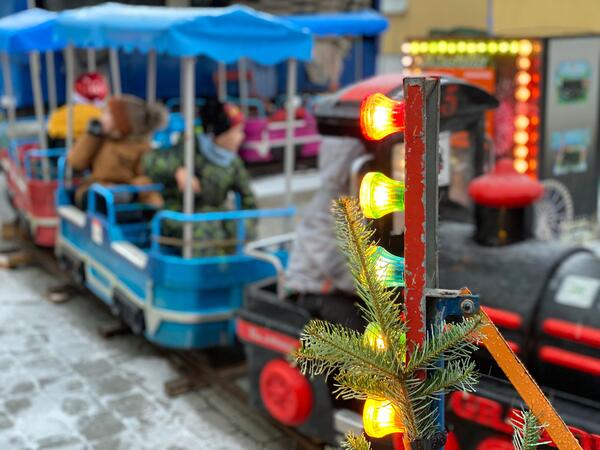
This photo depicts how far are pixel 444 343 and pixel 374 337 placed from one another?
140mm

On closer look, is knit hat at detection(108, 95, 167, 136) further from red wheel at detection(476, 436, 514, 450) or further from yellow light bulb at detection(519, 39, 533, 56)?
red wheel at detection(476, 436, 514, 450)

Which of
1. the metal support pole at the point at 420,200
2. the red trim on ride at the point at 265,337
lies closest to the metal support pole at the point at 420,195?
the metal support pole at the point at 420,200

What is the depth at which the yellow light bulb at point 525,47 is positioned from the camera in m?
7.57

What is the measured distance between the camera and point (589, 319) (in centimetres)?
340

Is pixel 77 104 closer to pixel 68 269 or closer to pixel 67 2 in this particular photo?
pixel 68 269

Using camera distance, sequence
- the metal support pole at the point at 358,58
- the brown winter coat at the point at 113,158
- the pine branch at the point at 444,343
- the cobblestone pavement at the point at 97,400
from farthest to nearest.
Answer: the metal support pole at the point at 358,58, the brown winter coat at the point at 113,158, the cobblestone pavement at the point at 97,400, the pine branch at the point at 444,343

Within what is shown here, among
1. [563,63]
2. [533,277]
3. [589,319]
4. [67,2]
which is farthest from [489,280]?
[67,2]

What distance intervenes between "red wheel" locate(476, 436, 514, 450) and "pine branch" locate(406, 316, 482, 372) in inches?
85.5

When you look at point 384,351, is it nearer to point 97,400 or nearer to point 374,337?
point 374,337

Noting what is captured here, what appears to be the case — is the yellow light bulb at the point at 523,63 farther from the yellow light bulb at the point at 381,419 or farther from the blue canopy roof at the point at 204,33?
the yellow light bulb at the point at 381,419

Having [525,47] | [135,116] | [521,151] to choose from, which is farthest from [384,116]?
[521,151]

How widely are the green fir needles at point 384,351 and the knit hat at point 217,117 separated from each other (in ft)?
14.3

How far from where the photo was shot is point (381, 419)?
156 centimetres

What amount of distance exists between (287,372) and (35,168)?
4.90 meters
